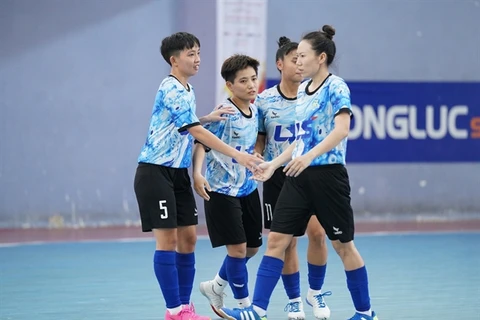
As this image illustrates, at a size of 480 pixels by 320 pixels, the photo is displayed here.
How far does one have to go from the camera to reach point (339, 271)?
26.6ft

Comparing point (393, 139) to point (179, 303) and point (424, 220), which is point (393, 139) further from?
point (179, 303)

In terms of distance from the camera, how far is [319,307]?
608 cm

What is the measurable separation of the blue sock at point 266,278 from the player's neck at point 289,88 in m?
1.29

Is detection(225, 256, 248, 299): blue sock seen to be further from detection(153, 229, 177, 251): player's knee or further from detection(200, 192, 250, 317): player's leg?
detection(153, 229, 177, 251): player's knee

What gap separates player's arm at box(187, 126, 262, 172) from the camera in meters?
5.54

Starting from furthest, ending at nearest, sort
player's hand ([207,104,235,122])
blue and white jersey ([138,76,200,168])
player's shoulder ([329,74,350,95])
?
player's hand ([207,104,235,122]) → blue and white jersey ([138,76,200,168]) → player's shoulder ([329,74,350,95])

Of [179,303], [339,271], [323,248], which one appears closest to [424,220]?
[339,271]

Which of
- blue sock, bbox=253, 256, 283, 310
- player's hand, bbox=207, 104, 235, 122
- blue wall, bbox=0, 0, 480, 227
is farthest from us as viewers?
blue wall, bbox=0, 0, 480, 227

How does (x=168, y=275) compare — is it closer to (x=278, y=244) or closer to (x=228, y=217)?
(x=228, y=217)

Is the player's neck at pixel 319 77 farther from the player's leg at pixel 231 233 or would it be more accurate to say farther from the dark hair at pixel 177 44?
the player's leg at pixel 231 233

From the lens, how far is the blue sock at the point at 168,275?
18.6 ft

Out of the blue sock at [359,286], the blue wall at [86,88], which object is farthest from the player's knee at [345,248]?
the blue wall at [86,88]

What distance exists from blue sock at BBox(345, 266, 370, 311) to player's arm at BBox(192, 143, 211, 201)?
39.3 inches

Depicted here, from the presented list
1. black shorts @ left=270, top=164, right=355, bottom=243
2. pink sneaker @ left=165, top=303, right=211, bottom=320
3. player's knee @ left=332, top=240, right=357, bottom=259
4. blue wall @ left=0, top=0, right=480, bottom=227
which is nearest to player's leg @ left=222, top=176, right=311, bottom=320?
black shorts @ left=270, top=164, right=355, bottom=243
